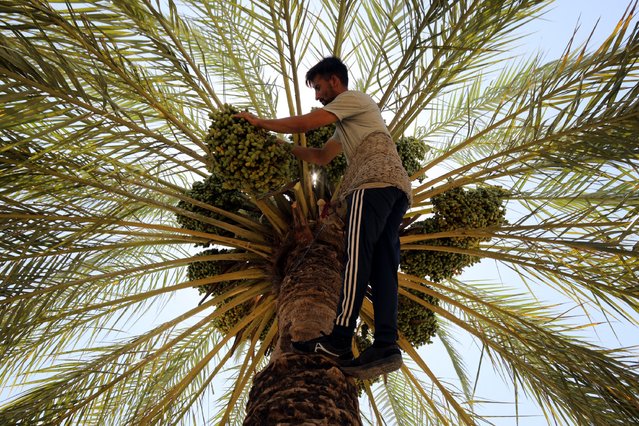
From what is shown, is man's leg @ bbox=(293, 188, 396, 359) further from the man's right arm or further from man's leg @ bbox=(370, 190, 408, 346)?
the man's right arm

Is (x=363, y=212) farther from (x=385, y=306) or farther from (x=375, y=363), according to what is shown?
(x=375, y=363)

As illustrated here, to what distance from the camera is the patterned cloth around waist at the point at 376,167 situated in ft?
9.87

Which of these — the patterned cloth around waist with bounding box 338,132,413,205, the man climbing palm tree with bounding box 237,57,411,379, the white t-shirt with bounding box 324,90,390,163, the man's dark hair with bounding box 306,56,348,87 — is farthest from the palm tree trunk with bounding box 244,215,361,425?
the man's dark hair with bounding box 306,56,348,87

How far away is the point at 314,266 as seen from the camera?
3.64 m

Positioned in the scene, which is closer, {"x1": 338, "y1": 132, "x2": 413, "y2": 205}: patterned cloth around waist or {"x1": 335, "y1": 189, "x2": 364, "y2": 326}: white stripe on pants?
{"x1": 335, "y1": 189, "x2": 364, "y2": 326}: white stripe on pants

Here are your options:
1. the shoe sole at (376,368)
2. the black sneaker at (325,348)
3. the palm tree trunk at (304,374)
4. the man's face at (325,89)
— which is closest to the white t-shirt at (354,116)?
the man's face at (325,89)

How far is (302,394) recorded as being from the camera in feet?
8.28

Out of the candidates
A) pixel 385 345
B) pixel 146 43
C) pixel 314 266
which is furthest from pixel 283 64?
pixel 385 345

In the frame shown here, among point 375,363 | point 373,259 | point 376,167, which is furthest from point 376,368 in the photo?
point 376,167

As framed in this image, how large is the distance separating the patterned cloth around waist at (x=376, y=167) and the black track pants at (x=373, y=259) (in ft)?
0.14

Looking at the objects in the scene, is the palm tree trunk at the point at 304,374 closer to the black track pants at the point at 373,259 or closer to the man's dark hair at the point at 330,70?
the black track pants at the point at 373,259

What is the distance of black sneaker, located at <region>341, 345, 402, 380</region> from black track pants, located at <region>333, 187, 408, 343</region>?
2.8 inches

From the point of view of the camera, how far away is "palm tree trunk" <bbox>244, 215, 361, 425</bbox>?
247 centimetres

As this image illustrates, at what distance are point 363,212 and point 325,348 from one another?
0.68 m
